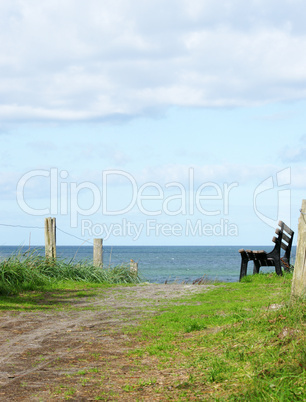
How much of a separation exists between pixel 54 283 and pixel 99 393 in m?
9.53

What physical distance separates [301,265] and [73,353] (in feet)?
11.1

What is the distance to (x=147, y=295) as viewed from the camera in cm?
1255

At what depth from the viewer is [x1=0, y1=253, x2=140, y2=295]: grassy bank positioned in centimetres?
1302

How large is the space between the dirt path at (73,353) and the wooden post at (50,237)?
5.10m

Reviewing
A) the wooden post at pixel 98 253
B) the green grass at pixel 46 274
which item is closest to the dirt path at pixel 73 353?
the green grass at pixel 46 274

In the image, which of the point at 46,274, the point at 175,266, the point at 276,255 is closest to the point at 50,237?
the point at 46,274

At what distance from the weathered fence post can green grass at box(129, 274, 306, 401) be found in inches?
10.1

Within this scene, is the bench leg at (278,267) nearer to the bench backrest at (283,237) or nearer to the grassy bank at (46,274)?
the bench backrest at (283,237)

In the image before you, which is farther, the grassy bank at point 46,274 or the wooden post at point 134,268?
the wooden post at point 134,268

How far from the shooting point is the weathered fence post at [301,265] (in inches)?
287

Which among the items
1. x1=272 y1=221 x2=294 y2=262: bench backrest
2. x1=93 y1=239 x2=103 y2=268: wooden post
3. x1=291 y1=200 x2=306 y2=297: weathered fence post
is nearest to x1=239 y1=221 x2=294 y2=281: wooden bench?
x1=272 y1=221 x2=294 y2=262: bench backrest

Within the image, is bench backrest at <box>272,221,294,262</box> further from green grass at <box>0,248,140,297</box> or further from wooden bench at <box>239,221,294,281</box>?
green grass at <box>0,248,140,297</box>

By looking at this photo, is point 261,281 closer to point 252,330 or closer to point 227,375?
point 252,330

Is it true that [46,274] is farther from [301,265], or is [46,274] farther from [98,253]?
[301,265]
